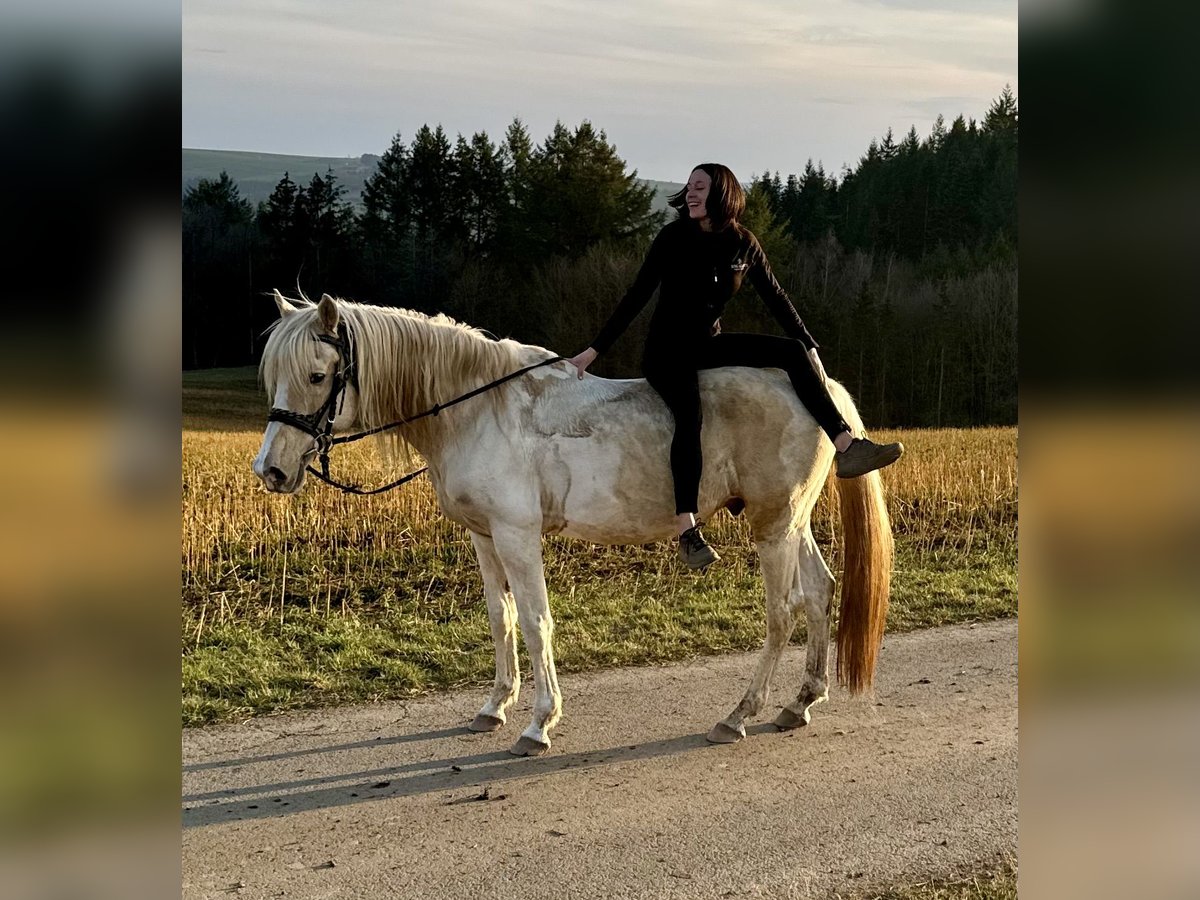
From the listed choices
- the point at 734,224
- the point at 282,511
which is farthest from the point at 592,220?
the point at 734,224

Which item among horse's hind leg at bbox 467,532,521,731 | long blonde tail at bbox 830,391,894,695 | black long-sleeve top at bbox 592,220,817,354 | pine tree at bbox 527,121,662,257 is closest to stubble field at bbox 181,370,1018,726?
horse's hind leg at bbox 467,532,521,731

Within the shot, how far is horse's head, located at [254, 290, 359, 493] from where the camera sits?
205 inches

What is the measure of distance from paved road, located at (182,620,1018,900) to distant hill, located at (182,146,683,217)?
38.9 m

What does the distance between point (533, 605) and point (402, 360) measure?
1.39 meters

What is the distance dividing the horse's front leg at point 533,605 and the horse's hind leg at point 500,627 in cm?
30

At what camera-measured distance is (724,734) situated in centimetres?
563

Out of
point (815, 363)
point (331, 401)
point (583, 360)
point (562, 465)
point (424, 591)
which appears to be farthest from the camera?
point (424, 591)

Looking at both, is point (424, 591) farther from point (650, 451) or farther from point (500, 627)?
point (650, 451)

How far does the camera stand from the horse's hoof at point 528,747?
17.8 ft

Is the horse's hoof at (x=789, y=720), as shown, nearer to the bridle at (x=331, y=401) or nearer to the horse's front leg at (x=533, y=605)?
the horse's front leg at (x=533, y=605)

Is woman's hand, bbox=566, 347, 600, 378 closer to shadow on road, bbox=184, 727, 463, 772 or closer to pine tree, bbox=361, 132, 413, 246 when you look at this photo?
shadow on road, bbox=184, 727, 463, 772

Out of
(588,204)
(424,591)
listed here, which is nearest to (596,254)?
(588,204)
